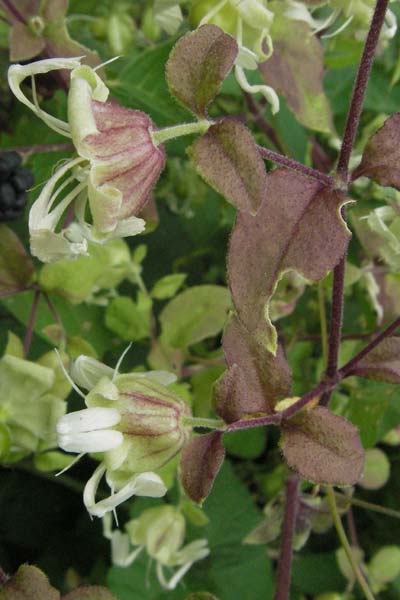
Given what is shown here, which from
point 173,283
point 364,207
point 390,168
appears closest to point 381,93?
point 364,207

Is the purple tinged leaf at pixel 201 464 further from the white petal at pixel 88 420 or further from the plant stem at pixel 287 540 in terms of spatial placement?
the plant stem at pixel 287 540

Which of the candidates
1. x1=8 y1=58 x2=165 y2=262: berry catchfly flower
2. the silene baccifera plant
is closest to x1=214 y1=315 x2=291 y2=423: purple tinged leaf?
the silene baccifera plant

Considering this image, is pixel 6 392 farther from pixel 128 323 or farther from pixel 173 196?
pixel 173 196

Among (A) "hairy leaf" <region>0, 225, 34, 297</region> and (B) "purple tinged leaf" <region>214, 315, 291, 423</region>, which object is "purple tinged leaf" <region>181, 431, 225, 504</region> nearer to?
(B) "purple tinged leaf" <region>214, 315, 291, 423</region>

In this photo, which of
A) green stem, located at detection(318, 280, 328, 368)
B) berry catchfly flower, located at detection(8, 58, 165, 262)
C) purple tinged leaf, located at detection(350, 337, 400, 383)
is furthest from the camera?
green stem, located at detection(318, 280, 328, 368)

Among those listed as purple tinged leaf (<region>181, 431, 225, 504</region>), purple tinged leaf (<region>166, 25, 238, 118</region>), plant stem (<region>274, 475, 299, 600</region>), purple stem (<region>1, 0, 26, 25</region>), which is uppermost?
purple tinged leaf (<region>166, 25, 238, 118</region>)
